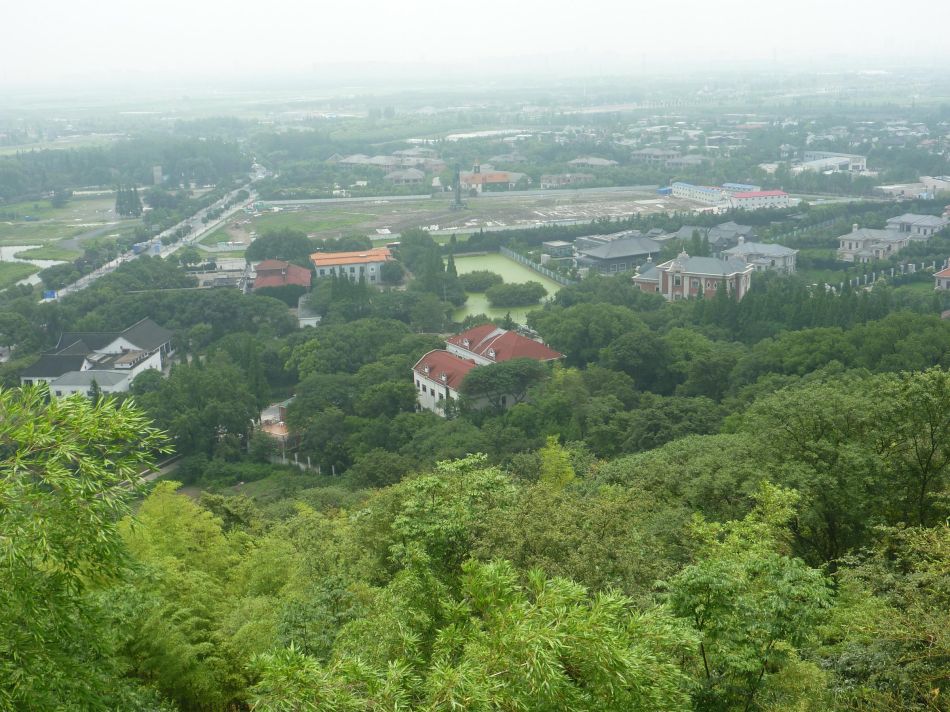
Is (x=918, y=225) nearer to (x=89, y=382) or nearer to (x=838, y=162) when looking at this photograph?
(x=838, y=162)

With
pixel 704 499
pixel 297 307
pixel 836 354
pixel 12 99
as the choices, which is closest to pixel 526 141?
pixel 297 307

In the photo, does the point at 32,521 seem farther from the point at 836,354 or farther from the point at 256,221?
the point at 256,221

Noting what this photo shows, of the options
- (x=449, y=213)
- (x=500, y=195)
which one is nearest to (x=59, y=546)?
(x=449, y=213)

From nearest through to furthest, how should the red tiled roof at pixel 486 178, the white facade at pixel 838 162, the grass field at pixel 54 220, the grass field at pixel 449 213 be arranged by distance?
1. the grass field at pixel 449 213
2. the grass field at pixel 54 220
3. the red tiled roof at pixel 486 178
4. the white facade at pixel 838 162

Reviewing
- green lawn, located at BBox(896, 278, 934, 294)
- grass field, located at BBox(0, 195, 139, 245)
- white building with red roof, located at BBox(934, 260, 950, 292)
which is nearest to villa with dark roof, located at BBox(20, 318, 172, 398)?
grass field, located at BBox(0, 195, 139, 245)

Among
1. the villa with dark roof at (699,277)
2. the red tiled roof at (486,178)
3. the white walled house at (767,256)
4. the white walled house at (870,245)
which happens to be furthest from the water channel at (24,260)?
the white walled house at (870,245)

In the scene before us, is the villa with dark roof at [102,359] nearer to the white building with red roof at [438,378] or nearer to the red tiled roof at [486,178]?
the white building with red roof at [438,378]
